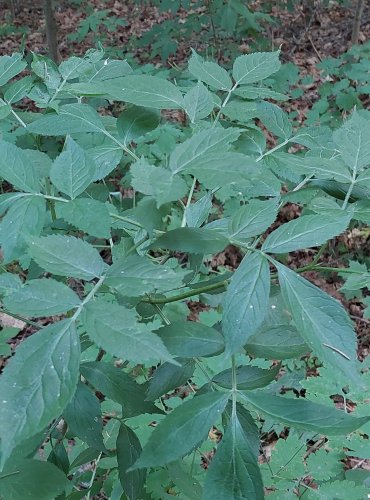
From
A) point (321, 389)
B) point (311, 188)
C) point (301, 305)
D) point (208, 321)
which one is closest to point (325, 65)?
point (208, 321)

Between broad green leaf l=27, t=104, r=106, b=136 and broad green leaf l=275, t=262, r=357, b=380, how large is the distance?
618mm

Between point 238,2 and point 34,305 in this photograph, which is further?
point 238,2

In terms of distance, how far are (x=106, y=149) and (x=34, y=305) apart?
0.54m

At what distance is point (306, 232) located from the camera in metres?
0.91

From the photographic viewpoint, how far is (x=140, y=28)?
915cm

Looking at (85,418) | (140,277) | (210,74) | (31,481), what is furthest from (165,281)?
(210,74)

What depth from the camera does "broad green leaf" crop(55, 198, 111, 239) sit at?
0.95m

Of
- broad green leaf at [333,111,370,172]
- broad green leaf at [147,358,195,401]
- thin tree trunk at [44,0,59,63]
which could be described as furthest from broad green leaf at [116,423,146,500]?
thin tree trunk at [44,0,59,63]

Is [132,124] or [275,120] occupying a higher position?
[132,124]

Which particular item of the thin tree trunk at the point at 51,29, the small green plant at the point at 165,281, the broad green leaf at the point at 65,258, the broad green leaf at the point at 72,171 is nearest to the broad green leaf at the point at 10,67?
the small green plant at the point at 165,281

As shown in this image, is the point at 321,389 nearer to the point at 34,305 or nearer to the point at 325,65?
the point at 34,305

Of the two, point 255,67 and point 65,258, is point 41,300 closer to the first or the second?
point 65,258

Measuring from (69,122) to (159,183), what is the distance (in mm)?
501

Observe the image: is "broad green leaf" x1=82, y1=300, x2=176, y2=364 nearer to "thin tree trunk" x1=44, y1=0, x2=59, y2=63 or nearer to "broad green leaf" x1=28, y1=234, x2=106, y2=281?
"broad green leaf" x1=28, y1=234, x2=106, y2=281
